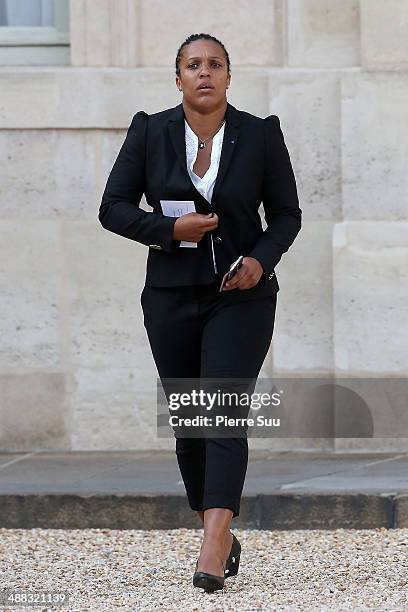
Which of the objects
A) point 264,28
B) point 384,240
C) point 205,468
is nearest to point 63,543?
→ point 205,468

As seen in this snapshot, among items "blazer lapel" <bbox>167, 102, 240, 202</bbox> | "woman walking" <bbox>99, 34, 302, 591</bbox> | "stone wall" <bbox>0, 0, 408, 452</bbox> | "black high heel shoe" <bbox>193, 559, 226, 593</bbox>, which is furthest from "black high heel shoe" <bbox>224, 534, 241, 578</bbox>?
"stone wall" <bbox>0, 0, 408, 452</bbox>

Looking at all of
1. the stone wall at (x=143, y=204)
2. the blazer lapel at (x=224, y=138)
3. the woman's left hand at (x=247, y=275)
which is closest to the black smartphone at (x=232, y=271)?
the woman's left hand at (x=247, y=275)

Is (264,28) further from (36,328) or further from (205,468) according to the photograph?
(205,468)

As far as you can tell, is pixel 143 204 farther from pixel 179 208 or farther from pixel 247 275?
pixel 247 275

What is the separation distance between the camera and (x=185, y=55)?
4.38 m

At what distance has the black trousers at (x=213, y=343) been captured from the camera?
4.27 metres

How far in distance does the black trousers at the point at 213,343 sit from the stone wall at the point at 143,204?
2610 mm

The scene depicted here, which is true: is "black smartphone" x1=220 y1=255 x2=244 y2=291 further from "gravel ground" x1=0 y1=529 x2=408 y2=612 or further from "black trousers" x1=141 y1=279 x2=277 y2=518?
"gravel ground" x1=0 y1=529 x2=408 y2=612

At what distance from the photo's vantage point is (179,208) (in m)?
4.36

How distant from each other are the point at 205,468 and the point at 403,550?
1.12m

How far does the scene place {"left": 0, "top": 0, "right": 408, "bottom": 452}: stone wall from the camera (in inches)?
275

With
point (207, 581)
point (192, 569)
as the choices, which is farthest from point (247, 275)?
point (192, 569)

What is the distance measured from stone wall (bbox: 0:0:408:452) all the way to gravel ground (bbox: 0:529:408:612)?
5.09 ft

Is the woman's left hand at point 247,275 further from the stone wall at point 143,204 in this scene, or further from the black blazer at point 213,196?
the stone wall at point 143,204
